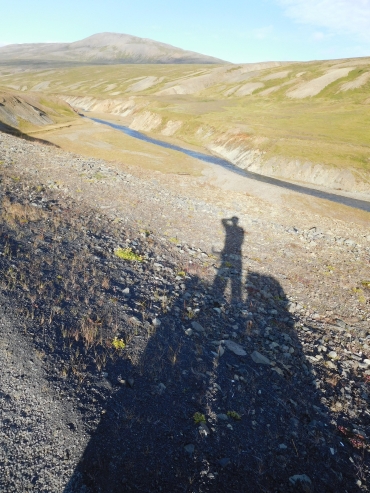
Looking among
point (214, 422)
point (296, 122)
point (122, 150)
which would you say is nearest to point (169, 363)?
point (214, 422)

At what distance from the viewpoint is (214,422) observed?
835 centimetres

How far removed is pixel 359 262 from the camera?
24938mm

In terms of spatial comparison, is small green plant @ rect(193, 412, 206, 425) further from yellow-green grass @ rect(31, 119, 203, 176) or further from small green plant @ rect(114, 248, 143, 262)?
yellow-green grass @ rect(31, 119, 203, 176)

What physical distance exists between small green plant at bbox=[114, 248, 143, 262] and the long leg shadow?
5313 mm

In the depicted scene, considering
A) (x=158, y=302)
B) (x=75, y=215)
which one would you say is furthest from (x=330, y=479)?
(x=75, y=215)

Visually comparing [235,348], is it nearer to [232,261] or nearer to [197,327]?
[197,327]

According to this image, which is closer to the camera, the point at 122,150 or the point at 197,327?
the point at 197,327

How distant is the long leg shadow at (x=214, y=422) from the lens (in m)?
6.83

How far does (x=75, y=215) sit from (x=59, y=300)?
1233cm

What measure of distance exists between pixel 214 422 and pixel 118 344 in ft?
13.2

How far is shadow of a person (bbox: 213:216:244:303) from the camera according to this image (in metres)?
17.1

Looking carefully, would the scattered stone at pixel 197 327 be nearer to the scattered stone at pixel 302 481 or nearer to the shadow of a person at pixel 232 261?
the shadow of a person at pixel 232 261

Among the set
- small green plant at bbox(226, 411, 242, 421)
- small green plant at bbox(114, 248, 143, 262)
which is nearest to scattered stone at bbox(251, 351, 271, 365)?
small green plant at bbox(226, 411, 242, 421)

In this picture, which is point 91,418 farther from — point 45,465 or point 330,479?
point 330,479
